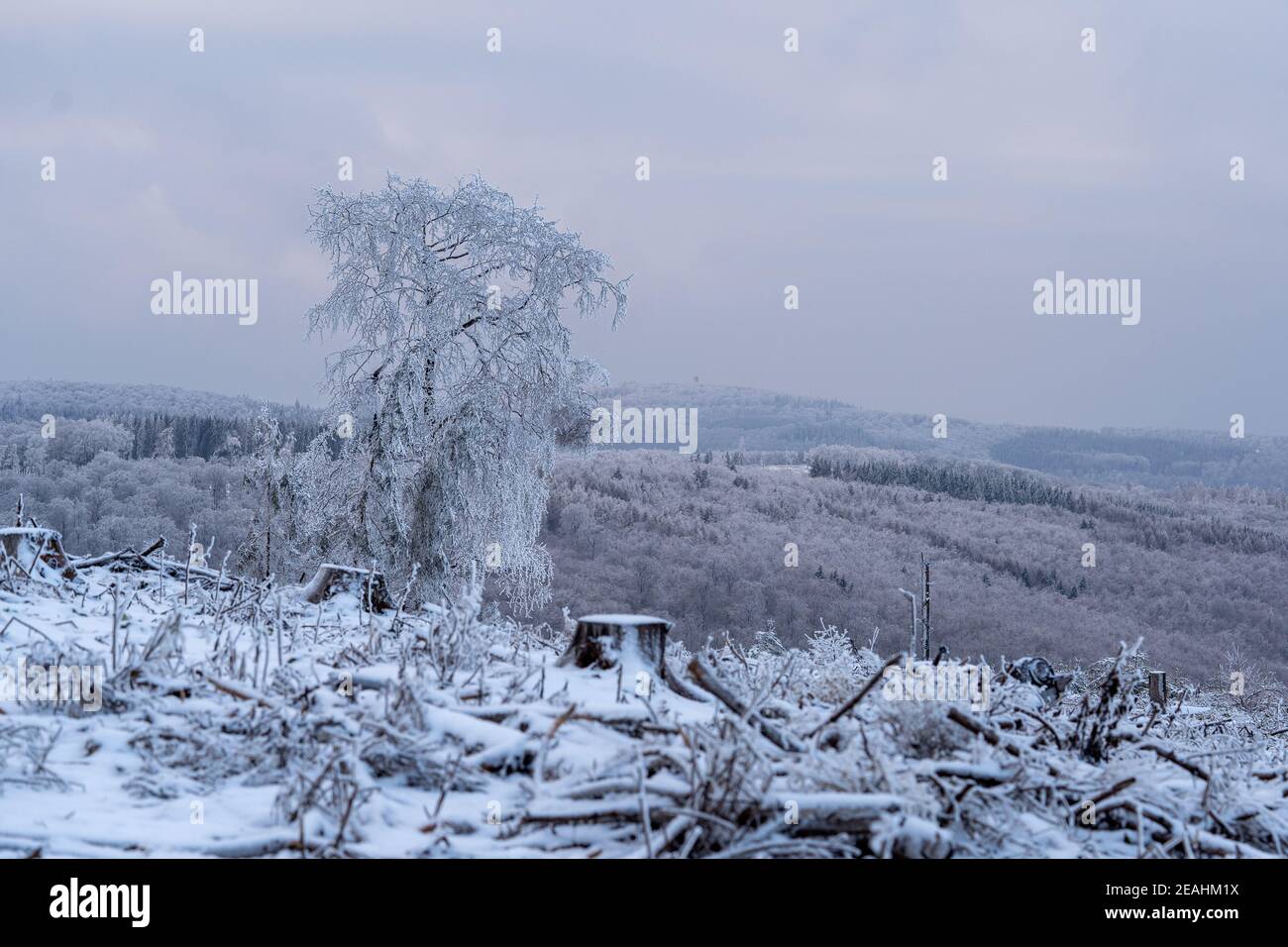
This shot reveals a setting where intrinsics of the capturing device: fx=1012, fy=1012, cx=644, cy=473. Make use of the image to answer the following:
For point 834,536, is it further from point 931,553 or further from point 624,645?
point 624,645

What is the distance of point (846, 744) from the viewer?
3.29m

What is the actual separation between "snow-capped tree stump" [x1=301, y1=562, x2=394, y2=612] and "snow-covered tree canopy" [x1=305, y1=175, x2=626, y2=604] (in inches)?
427

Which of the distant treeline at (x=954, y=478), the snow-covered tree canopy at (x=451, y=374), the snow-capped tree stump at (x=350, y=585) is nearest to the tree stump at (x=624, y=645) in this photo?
the snow-capped tree stump at (x=350, y=585)

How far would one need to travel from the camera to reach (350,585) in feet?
22.2

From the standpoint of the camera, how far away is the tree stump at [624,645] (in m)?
4.19

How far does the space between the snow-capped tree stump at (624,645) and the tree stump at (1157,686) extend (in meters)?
3.73

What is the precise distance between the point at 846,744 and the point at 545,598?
1626 centimetres

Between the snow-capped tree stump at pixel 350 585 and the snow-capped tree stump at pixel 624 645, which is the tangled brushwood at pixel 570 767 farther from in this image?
the snow-capped tree stump at pixel 350 585

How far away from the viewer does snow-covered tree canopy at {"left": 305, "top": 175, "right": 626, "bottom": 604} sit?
17875 mm
